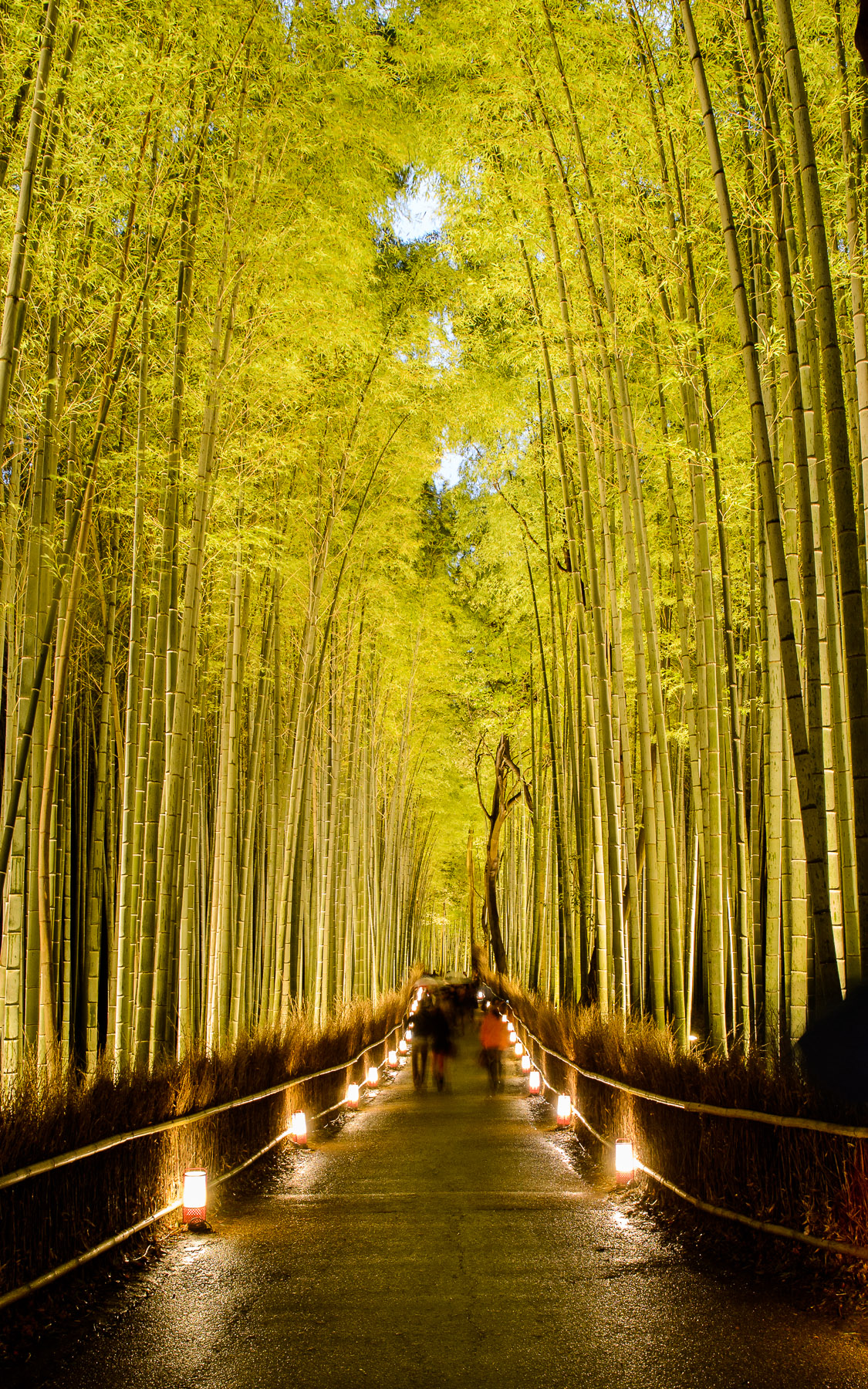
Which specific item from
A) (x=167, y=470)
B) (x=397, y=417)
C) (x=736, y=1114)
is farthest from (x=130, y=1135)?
(x=397, y=417)

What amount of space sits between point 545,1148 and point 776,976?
184 centimetres

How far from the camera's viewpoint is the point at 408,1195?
4.62 m

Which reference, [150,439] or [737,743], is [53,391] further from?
[737,743]

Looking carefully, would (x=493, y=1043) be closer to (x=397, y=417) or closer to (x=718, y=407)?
(x=397, y=417)

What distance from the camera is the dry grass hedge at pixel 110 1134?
9.47ft

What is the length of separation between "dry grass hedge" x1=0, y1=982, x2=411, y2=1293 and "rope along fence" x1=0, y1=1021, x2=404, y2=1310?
2cm

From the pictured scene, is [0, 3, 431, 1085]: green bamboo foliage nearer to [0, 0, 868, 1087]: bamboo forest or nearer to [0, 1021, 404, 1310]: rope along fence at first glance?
[0, 0, 868, 1087]: bamboo forest

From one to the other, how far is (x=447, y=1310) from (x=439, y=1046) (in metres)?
7.22

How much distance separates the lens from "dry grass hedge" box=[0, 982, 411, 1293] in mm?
2887

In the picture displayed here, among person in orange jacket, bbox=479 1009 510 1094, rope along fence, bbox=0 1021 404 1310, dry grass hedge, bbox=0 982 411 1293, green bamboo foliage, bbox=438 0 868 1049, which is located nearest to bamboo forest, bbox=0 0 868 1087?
green bamboo foliage, bbox=438 0 868 1049

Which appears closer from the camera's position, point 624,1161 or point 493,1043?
point 624,1161

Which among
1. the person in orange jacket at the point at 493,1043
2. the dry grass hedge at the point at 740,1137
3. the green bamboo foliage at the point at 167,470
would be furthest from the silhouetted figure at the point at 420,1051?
the dry grass hedge at the point at 740,1137

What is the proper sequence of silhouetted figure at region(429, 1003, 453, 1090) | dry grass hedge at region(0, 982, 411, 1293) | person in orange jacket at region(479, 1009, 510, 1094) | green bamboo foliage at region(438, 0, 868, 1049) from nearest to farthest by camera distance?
dry grass hedge at region(0, 982, 411, 1293), green bamboo foliage at region(438, 0, 868, 1049), person in orange jacket at region(479, 1009, 510, 1094), silhouetted figure at region(429, 1003, 453, 1090)

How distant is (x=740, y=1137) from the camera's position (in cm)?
338
